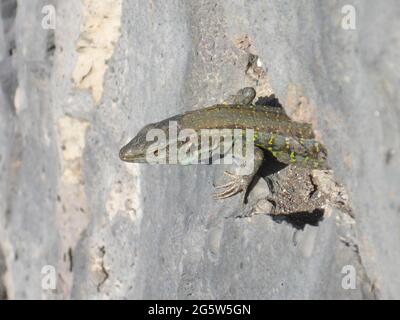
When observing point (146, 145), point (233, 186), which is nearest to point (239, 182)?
point (233, 186)

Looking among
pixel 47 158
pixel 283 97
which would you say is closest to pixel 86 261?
pixel 47 158

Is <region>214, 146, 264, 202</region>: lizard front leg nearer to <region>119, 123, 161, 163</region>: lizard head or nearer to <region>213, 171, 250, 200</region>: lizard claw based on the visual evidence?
<region>213, 171, 250, 200</region>: lizard claw

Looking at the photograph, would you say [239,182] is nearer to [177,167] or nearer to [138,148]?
[177,167]

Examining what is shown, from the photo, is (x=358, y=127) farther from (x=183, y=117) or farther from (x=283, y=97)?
(x=183, y=117)

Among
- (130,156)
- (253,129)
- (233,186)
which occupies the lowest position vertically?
(233,186)

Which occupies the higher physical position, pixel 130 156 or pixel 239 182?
pixel 130 156

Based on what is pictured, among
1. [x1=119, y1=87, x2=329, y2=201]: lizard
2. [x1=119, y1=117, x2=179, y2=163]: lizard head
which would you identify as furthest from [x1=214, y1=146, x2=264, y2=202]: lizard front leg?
[x1=119, y1=117, x2=179, y2=163]: lizard head

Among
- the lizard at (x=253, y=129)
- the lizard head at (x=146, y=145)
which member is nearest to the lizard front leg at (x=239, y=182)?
the lizard at (x=253, y=129)
